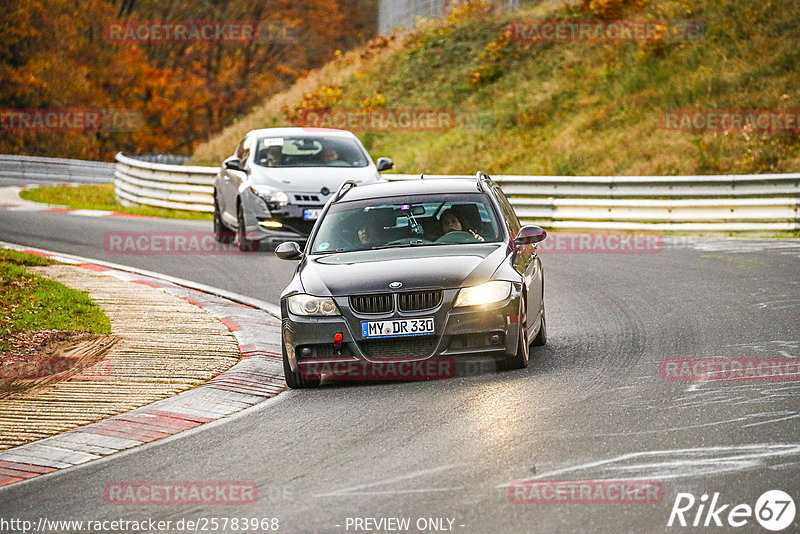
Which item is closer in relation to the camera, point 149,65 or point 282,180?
point 282,180

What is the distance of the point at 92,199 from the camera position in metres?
35.6

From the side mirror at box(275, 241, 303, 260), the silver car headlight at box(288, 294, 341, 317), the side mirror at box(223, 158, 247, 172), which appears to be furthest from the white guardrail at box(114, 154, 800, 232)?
the silver car headlight at box(288, 294, 341, 317)

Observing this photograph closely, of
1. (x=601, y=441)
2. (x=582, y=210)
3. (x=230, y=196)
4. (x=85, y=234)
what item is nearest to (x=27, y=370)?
(x=601, y=441)

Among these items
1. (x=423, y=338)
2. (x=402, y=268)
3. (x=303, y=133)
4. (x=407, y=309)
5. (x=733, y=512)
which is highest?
(x=303, y=133)

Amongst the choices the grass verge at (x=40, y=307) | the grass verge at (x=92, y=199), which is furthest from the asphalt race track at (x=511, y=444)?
the grass verge at (x=92, y=199)

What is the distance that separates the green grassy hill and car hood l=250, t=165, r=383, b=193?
10.4 m

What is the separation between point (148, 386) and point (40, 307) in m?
3.67

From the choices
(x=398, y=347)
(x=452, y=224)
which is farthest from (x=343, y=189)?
(x=398, y=347)

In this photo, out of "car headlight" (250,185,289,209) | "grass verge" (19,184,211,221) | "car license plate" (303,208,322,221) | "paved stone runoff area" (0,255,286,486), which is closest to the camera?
"paved stone runoff area" (0,255,286,486)

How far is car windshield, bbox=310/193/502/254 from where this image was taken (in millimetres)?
10828

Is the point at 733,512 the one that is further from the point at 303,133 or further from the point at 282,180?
the point at 303,133

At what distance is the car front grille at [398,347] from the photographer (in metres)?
9.61

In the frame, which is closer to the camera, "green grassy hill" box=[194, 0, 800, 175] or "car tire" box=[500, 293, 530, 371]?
"car tire" box=[500, 293, 530, 371]

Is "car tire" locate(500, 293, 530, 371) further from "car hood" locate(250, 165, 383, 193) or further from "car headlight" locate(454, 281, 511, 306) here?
"car hood" locate(250, 165, 383, 193)
